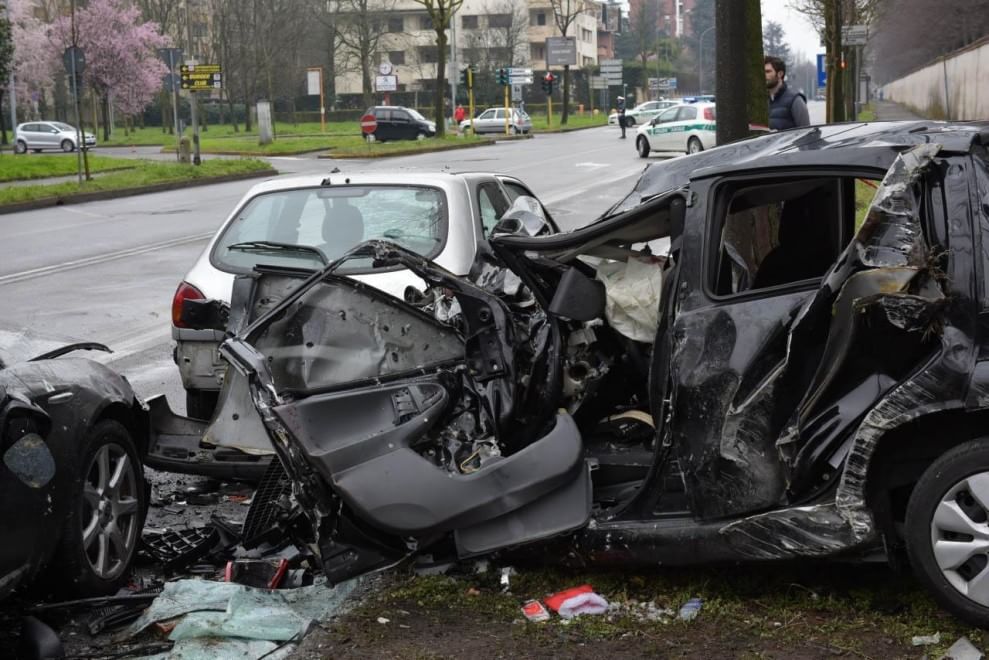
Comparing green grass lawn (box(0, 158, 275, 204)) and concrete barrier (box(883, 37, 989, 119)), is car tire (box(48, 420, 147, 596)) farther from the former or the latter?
concrete barrier (box(883, 37, 989, 119))

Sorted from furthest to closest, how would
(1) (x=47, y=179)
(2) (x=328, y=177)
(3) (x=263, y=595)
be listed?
(1) (x=47, y=179) < (2) (x=328, y=177) < (3) (x=263, y=595)

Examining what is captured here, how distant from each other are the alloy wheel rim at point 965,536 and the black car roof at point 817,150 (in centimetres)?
114

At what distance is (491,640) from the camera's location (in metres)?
4.24

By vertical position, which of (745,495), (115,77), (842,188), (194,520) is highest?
(115,77)

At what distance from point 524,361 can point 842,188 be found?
1606mm

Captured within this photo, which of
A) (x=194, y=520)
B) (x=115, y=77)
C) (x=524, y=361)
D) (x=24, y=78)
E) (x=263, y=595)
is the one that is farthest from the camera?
(x=24, y=78)

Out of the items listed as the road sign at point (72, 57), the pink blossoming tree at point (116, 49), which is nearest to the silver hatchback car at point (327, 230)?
the road sign at point (72, 57)

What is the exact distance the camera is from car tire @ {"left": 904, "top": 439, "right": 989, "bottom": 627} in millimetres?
3869

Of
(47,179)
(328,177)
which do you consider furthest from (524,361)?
(47,179)

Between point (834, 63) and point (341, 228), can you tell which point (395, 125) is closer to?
point (834, 63)

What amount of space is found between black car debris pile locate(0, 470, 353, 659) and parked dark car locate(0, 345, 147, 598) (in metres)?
0.16

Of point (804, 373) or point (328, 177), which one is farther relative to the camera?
point (328, 177)

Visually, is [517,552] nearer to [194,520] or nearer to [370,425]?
[370,425]

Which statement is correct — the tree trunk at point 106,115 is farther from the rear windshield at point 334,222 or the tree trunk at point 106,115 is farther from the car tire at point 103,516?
the car tire at point 103,516
